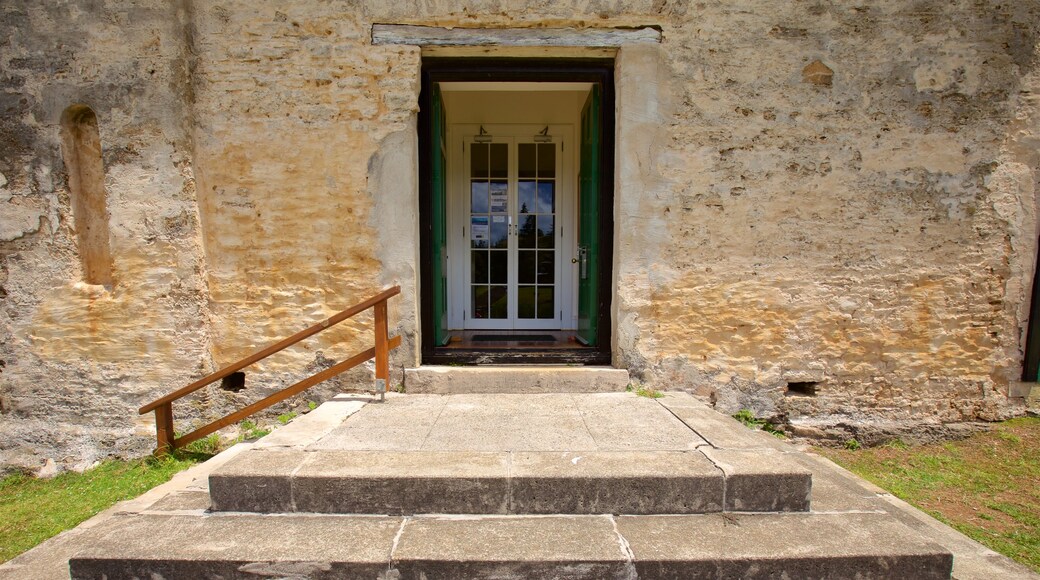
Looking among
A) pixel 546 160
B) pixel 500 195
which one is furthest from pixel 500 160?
pixel 546 160

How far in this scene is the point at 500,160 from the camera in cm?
580

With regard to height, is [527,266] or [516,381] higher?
[527,266]

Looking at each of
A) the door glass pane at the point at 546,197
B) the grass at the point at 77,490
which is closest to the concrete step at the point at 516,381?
the grass at the point at 77,490

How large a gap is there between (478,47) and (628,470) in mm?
3324

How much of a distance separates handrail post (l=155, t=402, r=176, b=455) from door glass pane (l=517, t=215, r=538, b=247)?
3745 mm

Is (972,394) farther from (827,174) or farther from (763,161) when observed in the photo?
(763,161)

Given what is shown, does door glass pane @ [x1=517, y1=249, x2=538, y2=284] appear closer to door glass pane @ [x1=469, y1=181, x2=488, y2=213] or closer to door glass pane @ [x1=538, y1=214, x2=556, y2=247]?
door glass pane @ [x1=538, y1=214, x2=556, y2=247]

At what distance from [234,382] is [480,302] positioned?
9.01 feet

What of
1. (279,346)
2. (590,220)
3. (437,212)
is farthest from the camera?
(590,220)

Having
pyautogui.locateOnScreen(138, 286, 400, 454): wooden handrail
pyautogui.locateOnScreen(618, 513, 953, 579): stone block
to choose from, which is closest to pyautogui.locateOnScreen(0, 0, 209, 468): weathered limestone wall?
pyautogui.locateOnScreen(138, 286, 400, 454): wooden handrail

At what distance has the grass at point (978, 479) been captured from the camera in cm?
290

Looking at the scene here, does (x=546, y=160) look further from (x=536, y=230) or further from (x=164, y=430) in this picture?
(x=164, y=430)

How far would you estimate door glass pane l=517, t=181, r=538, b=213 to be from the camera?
5.81m

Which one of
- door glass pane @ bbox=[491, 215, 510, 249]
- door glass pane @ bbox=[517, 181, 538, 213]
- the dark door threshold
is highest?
door glass pane @ bbox=[517, 181, 538, 213]
